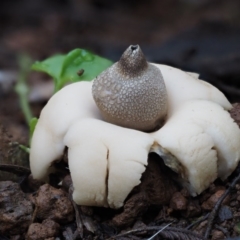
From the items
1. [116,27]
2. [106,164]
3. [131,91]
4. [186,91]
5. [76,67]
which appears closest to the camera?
[106,164]

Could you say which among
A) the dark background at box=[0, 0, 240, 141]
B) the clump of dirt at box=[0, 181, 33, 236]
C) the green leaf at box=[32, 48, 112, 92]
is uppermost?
the green leaf at box=[32, 48, 112, 92]

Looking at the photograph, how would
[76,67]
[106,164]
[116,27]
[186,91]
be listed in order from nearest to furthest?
[106,164] < [186,91] < [76,67] < [116,27]

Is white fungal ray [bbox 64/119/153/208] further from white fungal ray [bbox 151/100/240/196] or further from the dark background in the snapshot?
the dark background

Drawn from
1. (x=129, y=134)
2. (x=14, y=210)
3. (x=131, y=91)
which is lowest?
(x=14, y=210)

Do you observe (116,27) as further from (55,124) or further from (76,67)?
(55,124)

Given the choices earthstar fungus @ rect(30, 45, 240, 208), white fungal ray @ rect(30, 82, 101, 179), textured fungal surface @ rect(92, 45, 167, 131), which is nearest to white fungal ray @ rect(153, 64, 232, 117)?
earthstar fungus @ rect(30, 45, 240, 208)

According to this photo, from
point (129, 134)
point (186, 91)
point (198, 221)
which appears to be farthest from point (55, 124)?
point (198, 221)

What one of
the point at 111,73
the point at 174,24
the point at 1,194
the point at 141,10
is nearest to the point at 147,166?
the point at 111,73

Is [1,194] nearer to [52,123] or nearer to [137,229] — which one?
[52,123]
